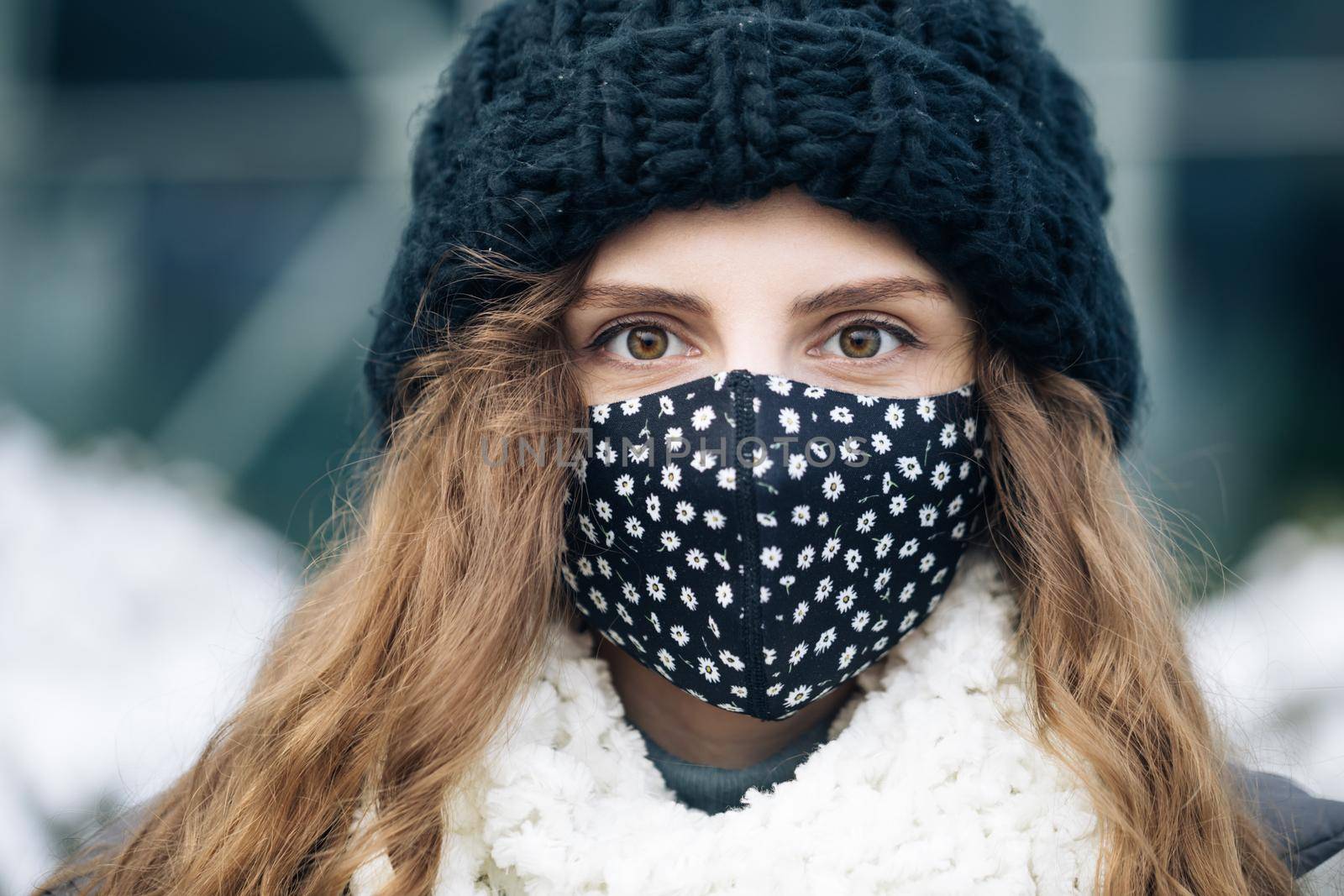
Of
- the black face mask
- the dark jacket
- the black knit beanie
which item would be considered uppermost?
the black knit beanie

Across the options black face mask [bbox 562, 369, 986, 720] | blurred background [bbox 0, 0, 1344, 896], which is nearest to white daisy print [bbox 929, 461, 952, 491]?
black face mask [bbox 562, 369, 986, 720]

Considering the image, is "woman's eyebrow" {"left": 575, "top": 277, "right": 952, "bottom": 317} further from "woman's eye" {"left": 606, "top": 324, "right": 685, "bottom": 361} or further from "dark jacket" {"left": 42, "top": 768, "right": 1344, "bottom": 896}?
"dark jacket" {"left": 42, "top": 768, "right": 1344, "bottom": 896}

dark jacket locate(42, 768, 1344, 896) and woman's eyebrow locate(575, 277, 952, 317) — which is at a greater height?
woman's eyebrow locate(575, 277, 952, 317)

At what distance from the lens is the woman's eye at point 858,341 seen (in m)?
1.59

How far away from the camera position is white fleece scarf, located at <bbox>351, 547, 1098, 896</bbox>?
1368 mm

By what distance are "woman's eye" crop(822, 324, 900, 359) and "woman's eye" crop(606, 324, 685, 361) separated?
0.79 ft

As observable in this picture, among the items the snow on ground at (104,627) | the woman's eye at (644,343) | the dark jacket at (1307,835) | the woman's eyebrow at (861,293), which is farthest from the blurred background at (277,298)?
the woman's eyebrow at (861,293)

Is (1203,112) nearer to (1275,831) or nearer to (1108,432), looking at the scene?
(1108,432)

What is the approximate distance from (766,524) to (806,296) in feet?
1.14

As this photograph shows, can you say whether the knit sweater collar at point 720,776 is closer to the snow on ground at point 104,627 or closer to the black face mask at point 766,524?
the black face mask at point 766,524

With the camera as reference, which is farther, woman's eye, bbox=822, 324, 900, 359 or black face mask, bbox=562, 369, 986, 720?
woman's eye, bbox=822, 324, 900, 359

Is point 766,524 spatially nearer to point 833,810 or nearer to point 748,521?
point 748,521

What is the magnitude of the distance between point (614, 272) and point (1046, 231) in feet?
2.30

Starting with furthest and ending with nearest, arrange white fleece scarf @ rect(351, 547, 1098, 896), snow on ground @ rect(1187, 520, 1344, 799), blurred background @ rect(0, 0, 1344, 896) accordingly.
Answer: blurred background @ rect(0, 0, 1344, 896), snow on ground @ rect(1187, 520, 1344, 799), white fleece scarf @ rect(351, 547, 1098, 896)
